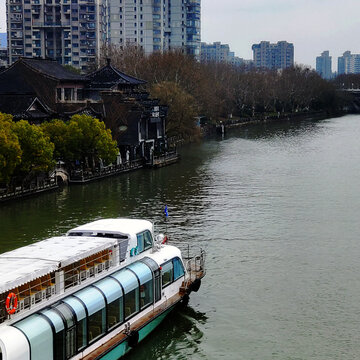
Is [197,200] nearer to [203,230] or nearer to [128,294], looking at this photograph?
[203,230]

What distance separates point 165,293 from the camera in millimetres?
24078

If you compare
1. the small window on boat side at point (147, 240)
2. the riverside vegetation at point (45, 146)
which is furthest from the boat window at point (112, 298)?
the riverside vegetation at point (45, 146)

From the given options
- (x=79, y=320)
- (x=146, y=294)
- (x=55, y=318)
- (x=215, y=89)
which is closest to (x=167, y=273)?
(x=146, y=294)

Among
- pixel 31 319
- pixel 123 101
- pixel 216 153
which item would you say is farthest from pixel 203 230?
pixel 216 153

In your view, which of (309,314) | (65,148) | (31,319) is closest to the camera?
(31,319)

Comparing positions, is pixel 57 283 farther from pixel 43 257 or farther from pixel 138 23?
pixel 138 23

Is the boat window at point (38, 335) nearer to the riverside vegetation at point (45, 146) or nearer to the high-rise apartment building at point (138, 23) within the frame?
the riverside vegetation at point (45, 146)

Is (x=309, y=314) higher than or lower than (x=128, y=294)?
lower

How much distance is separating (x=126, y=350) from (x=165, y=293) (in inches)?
131

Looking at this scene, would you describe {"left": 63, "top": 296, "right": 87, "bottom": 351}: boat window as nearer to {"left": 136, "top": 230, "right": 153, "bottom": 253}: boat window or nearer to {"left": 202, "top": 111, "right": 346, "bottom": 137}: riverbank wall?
{"left": 136, "top": 230, "right": 153, "bottom": 253}: boat window

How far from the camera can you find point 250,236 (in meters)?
37.5

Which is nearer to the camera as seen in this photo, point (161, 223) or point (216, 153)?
point (161, 223)

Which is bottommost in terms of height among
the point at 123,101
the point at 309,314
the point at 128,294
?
the point at 309,314

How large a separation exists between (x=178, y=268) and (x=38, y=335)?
8615 mm
